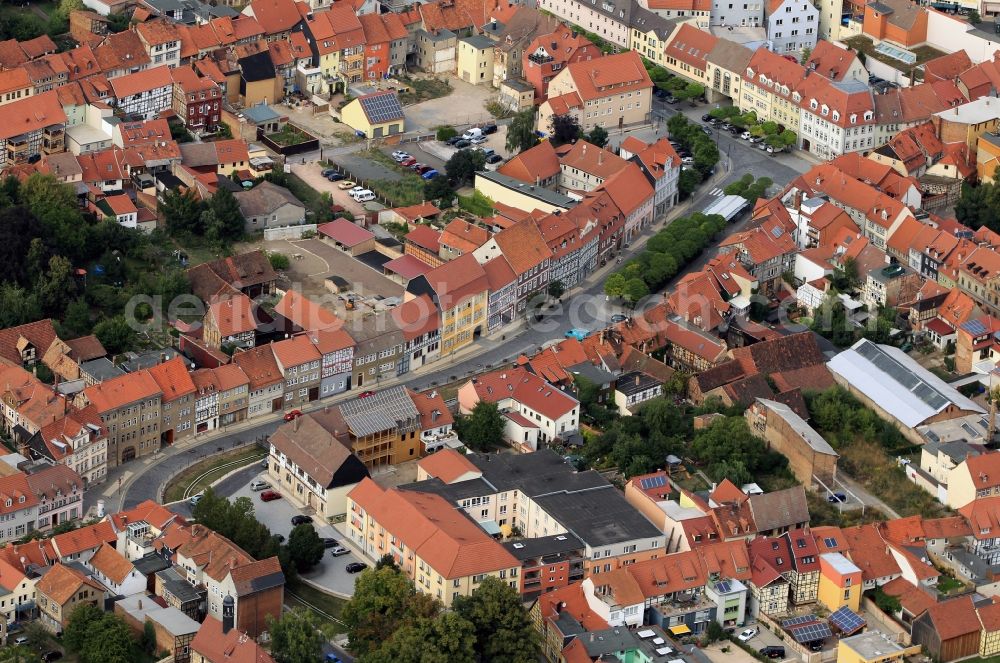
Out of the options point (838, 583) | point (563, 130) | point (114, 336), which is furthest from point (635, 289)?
point (838, 583)

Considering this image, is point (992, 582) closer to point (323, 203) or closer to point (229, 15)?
point (323, 203)

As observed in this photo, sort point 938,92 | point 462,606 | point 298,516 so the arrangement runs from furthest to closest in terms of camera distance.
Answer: point 938,92 < point 298,516 < point 462,606

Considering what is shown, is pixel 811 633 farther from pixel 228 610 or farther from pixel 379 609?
pixel 228 610

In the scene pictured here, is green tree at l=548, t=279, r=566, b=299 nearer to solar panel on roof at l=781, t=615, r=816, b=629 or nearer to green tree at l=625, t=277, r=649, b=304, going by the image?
green tree at l=625, t=277, r=649, b=304

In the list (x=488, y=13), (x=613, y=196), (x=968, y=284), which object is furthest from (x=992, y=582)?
(x=488, y=13)

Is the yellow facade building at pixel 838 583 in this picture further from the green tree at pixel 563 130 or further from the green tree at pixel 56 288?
the green tree at pixel 563 130

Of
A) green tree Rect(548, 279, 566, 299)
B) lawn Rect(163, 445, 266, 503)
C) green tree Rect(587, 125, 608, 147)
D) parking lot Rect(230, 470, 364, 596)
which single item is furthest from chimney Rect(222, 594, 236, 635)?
green tree Rect(587, 125, 608, 147)
